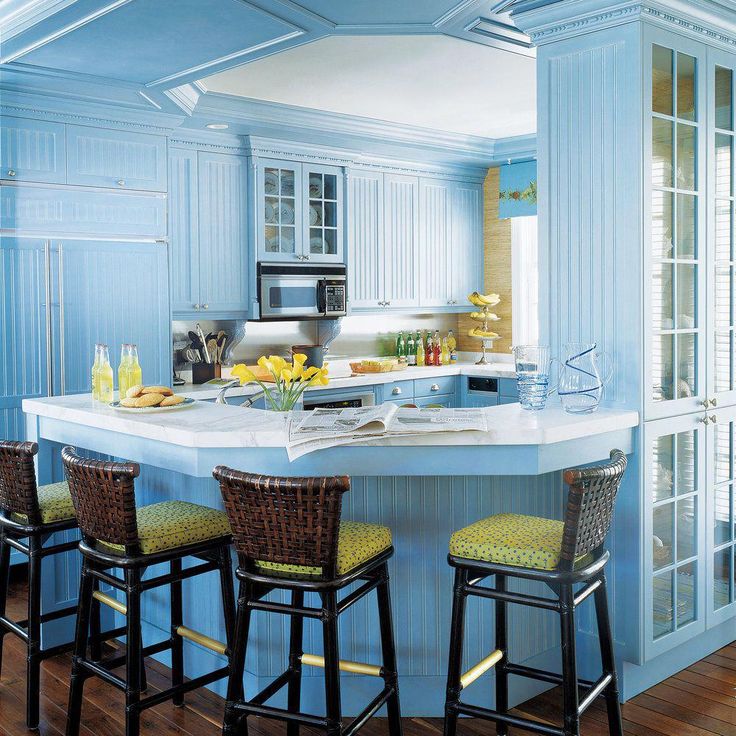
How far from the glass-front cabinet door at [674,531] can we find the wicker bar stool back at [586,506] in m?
0.78

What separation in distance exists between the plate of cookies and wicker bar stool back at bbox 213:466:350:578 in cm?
88

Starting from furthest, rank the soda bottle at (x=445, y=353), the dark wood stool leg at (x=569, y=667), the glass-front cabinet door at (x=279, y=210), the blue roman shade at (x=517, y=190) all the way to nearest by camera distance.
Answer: the soda bottle at (x=445, y=353)
the blue roman shade at (x=517, y=190)
the glass-front cabinet door at (x=279, y=210)
the dark wood stool leg at (x=569, y=667)

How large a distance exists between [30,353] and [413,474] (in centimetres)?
258

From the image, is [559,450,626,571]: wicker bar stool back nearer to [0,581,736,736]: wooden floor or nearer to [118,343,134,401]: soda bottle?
[0,581,736,736]: wooden floor

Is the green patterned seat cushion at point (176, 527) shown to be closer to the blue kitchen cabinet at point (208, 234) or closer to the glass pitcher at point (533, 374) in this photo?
the glass pitcher at point (533, 374)

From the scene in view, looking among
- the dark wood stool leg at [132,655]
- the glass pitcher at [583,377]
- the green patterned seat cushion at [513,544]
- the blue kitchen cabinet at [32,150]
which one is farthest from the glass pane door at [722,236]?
the blue kitchen cabinet at [32,150]

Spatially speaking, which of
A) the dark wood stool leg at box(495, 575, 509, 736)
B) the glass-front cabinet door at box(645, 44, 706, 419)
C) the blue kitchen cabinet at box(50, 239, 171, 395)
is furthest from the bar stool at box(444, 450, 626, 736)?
the blue kitchen cabinet at box(50, 239, 171, 395)

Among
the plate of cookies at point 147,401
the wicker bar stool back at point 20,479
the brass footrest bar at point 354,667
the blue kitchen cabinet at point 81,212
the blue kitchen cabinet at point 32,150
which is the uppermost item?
the blue kitchen cabinet at point 32,150

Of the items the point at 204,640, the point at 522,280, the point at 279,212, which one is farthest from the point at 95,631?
the point at 522,280

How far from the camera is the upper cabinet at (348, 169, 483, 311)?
621 centimetres

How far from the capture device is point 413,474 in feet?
8.61

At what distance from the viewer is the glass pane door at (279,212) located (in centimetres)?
561

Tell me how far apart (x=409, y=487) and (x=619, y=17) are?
1.84 metres

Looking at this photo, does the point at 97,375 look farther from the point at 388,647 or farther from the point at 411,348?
the point at 411,348
